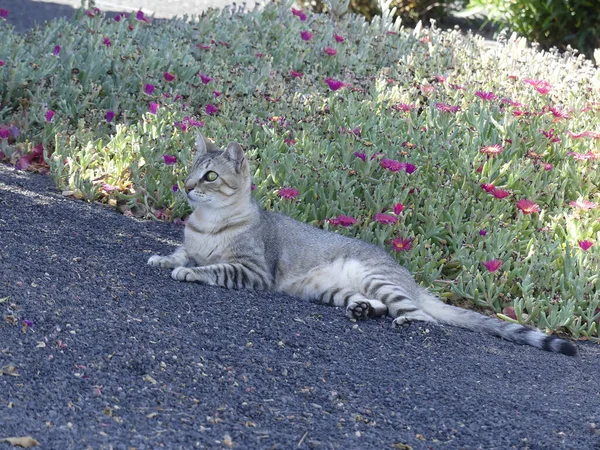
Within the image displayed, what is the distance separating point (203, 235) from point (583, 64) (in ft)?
23.8

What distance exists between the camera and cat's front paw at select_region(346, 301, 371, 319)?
5488 millimetres

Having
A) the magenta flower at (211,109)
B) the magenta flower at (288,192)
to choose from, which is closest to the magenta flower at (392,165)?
the magenta flower at (288,192)

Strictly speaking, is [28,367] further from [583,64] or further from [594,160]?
[583,64]

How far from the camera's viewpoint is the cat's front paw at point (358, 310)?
5.49 meters

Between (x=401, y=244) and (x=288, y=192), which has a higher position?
(x=288, y=192)

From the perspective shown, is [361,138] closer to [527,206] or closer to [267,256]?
[527,206]

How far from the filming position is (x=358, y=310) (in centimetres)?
549

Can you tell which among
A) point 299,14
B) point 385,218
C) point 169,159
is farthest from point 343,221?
point 299,14

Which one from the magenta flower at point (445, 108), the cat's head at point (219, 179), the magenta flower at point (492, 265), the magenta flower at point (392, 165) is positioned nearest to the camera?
the cat's head at point (219, 179)

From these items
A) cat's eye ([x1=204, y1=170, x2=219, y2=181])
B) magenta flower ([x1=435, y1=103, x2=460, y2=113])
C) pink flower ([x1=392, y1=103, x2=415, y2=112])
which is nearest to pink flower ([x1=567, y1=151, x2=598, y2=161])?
magenta flower ([x1=435, y1=103, x2=460, y2=113])

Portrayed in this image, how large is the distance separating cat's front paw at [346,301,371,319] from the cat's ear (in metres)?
1.22

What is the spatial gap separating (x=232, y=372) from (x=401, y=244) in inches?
96.7

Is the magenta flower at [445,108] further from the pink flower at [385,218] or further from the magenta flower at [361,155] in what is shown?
the pink flower at [385,218]

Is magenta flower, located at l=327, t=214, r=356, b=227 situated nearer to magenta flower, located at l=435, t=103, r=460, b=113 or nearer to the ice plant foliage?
the ice plant foliage
